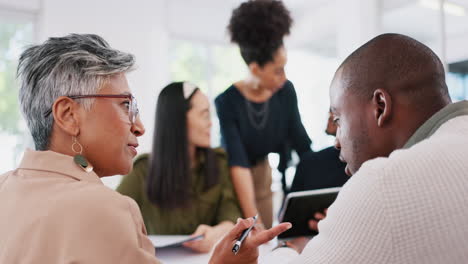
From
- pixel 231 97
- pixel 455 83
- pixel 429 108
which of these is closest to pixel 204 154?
pixel 231 97

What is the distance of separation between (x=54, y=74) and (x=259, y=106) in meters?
1.57

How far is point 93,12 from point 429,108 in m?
4.81

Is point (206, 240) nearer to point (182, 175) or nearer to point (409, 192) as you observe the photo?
point (182, 175)

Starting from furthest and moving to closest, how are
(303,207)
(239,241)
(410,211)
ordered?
(303,207) → (239,241) → (410,211)

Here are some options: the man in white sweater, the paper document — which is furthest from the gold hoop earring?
the paper document

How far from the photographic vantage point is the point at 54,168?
93 cm

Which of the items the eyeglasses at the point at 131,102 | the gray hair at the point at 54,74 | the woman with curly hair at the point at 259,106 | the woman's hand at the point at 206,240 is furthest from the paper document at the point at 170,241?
the gray hair at the point at 54,74

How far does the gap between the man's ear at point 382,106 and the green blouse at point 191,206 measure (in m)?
1.34

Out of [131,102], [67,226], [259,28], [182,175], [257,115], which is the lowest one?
[182,175]

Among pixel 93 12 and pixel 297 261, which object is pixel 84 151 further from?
pixel 93 12

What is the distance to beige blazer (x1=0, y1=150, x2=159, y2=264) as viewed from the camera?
0.78 meters

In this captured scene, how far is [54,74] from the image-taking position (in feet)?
3.31

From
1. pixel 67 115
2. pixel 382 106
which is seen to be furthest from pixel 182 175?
pixel 382 106

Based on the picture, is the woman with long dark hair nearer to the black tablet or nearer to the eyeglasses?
the black tablet
